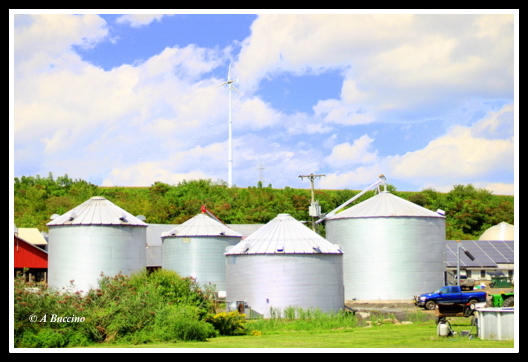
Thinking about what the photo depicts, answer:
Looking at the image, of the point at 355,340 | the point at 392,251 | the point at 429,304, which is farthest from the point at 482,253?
the point at 355,340

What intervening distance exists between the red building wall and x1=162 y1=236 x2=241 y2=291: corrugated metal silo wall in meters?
12.8

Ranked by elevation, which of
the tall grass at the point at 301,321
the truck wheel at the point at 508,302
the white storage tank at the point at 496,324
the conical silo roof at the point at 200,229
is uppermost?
the conical silo roof at the point at 200,229

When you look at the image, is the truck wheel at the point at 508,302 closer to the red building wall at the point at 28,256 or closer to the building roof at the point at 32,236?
the red building wall at the point at 28,256

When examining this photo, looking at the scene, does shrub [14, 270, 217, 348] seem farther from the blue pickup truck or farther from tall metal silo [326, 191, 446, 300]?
tall metal silo [326, 191, 446, 300]

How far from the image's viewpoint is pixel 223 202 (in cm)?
10975

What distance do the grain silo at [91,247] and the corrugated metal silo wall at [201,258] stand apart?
36.1ft

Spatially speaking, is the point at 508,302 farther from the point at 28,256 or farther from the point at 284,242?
the point at 28,256

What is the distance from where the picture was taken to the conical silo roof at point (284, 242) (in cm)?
5001

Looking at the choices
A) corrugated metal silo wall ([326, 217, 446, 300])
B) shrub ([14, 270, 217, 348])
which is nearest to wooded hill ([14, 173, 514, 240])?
corrugated metal silo wall ([326, 217, 446, 300])

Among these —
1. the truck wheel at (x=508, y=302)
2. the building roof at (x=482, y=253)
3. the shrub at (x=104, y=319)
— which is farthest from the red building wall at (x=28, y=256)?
the truck wheel at (x=508, y=302)

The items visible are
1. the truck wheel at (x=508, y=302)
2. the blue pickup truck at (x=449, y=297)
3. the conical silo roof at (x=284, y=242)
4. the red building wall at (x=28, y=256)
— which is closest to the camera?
the truck wheel at (x=508, y=302)

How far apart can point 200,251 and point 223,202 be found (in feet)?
142
